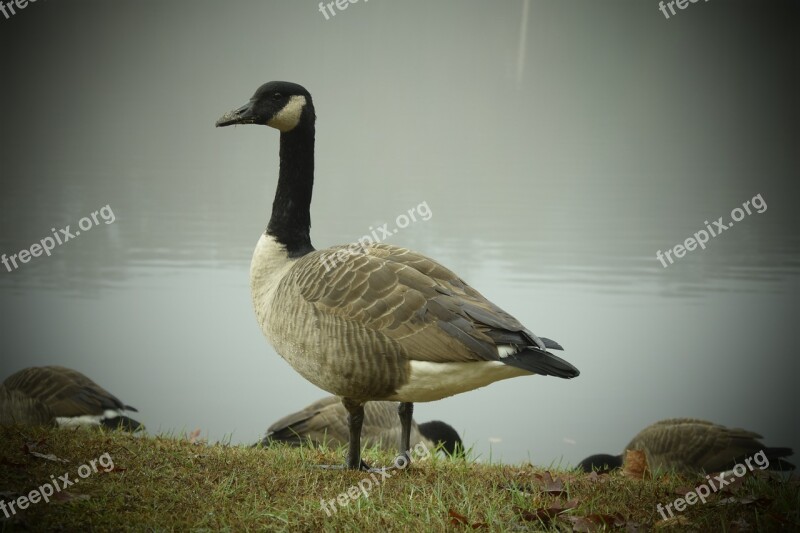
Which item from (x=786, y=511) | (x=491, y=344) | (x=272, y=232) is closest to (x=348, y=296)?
(x=491, y=344)

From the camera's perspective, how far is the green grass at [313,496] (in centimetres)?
439

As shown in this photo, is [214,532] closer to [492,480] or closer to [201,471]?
[201,471]

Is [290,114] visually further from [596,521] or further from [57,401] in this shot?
[57,401]

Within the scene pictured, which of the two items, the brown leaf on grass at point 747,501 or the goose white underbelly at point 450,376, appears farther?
the goose white underbelly at point 450,376

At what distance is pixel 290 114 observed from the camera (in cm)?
641

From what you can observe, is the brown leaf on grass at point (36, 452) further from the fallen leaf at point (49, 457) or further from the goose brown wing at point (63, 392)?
the goose brown wing at point (63, 392)

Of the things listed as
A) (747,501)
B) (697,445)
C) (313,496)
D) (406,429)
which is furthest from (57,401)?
(697,445)

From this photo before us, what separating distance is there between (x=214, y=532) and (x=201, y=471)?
1.09 meters

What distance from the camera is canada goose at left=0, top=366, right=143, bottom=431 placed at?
8344 mm

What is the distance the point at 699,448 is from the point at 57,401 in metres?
7.14

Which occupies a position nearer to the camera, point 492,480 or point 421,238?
point 492,480

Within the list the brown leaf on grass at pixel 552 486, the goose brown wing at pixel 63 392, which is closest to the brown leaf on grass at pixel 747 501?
the brown leaf on grass at pixel 552 486

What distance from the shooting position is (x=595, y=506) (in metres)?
4.76

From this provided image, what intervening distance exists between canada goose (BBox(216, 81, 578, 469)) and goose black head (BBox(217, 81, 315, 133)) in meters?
1.24
